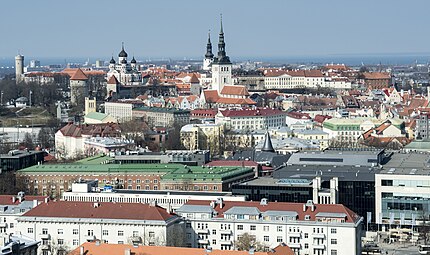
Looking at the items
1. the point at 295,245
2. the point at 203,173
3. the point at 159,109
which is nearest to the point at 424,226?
the point at 295,245

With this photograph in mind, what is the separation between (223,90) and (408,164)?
4881 cm

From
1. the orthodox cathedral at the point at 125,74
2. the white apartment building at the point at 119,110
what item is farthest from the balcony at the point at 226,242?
the orthodox cathedral at the point at 125,74

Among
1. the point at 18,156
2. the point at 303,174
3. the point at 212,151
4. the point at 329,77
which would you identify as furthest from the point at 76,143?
the point at 329,77

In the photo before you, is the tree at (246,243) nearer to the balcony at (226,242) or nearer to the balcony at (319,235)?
the balcony at (226,242)

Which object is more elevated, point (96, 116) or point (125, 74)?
point (125, 74)

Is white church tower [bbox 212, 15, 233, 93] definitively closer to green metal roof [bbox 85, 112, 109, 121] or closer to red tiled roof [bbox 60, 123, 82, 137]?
green metal roof [bbox 85, 112, 109, 121]

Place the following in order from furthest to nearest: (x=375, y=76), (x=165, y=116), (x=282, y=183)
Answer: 1. (x=375, y=76)
2. (x=165, y=116)
3. (x=282, y=183)

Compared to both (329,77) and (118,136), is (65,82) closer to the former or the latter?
(329,77)

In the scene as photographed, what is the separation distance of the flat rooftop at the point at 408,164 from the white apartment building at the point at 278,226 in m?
7.65

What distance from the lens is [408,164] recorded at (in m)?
44.0

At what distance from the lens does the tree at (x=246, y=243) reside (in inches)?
1273

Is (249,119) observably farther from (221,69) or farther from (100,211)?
(100,211)

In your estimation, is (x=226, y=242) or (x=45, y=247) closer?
(x=45, y=247)

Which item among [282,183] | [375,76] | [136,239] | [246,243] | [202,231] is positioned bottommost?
[246,243]
